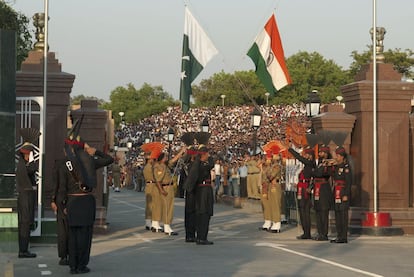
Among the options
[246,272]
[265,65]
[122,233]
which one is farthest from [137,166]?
[246,272]

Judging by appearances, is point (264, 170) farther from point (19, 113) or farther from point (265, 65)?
point (19, 113)

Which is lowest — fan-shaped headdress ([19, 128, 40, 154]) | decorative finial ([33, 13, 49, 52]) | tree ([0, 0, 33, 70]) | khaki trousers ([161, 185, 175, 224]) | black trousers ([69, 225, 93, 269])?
black trousers ([69, 225, 93, 269])

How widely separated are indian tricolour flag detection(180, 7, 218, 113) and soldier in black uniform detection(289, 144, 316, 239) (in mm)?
6308

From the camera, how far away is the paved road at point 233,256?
47.6 feet

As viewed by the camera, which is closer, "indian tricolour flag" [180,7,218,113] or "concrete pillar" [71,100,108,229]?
"concrete pillar" [71,100,108,229]

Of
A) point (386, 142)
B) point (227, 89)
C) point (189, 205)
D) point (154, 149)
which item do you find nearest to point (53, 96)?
point (154, 149)

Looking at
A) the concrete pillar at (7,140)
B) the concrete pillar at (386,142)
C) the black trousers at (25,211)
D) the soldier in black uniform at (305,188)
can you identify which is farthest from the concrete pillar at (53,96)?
the concrete pillar at (386,142)

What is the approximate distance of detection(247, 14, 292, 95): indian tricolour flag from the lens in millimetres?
27984

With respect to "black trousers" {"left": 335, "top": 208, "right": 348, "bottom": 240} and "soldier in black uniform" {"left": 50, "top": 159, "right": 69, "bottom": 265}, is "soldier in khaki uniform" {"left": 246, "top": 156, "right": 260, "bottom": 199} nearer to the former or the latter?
"black trousers" {"left": 335, "top": 208, "right": 348, "bottom": 240}

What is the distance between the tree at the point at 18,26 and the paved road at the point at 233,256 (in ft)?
65.0

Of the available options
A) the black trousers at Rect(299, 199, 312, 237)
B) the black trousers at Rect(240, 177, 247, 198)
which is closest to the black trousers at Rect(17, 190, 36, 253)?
the black trousers at Rect(299, 199, 312, 237)

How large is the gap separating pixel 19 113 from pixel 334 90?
8737 cm

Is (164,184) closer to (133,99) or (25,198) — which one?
(25,198)

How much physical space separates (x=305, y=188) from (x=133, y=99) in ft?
436
